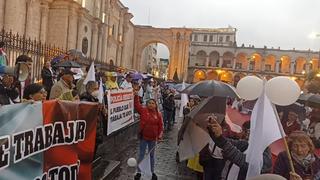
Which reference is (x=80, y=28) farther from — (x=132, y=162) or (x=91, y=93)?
(x=91, y=93)

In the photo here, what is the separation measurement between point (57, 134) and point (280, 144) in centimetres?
360

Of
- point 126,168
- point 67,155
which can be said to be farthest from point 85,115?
point 126,168

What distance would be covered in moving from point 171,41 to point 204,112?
60.0m

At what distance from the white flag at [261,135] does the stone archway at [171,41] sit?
6118 cm

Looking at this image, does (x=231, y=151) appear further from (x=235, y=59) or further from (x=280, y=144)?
(x=235, y=59)

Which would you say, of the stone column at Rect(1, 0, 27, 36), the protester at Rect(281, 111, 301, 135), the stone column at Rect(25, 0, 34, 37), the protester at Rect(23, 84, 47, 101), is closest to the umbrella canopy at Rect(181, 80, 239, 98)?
the protester at Rect(281, 111, 301, 135)

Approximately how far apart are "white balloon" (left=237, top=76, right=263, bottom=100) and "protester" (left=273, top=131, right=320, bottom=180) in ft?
2.71

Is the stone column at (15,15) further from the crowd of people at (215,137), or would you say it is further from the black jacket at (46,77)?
the black jacket at (46,77)

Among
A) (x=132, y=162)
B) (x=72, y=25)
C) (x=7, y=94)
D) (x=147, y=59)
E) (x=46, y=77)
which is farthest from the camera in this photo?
(x=147, y=59)

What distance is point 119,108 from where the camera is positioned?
10.8 m

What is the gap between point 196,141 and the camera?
671cm

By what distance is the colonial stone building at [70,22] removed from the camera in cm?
2267

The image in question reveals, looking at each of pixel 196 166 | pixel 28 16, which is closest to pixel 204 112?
pixel 196 166

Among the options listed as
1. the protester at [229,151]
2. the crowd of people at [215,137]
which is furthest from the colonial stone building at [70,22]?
the protester at [229,151]
